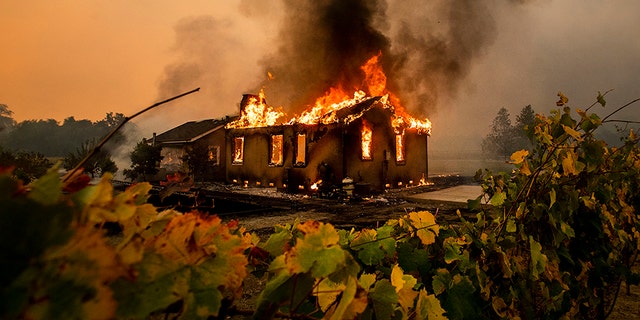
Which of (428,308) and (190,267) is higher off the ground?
(190,267)

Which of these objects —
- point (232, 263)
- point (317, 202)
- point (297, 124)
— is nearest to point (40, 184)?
point (232, 263)

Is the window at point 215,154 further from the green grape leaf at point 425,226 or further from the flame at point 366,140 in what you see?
the green grape leaf at point 425,226

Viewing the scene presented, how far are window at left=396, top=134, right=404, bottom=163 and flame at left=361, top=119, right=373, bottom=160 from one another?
2.75 meters

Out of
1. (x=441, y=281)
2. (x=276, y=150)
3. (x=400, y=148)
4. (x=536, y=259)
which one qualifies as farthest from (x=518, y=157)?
(x=276, y=150)

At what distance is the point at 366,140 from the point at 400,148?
10.9ft

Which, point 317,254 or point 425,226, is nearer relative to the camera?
point 317,254

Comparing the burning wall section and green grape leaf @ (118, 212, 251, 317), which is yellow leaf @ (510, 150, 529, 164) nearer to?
green grape leaf @ (118, 212, 251, 317)

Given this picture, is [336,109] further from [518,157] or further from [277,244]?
[277,244]

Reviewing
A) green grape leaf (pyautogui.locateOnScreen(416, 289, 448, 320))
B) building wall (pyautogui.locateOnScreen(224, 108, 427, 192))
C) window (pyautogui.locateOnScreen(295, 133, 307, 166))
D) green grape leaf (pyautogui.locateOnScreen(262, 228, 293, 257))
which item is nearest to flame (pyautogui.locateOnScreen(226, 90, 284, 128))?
building wall (pyautogui.locateOnScreen(224, 108, 427, 192))

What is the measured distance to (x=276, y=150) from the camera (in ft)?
73.2

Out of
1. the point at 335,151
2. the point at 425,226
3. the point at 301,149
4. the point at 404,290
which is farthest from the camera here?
the point at 301,149

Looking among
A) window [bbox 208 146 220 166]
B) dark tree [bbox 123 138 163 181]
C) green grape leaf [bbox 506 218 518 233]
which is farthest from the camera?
window [bbox 208 146 220 166]

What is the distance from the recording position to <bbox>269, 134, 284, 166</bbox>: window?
21547 mm

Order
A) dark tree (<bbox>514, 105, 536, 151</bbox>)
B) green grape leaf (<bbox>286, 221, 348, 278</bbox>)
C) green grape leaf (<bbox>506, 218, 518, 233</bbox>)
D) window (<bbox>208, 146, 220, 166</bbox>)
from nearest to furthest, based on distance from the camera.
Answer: green grape leaf (<bbox>286, 221, 348, 278</bbox>) → green grape leaf (<bbox>506, 218, 518, 233</bbox>) → window (<bbox>208, 146, 220, 166</bbox>) → dark tree (<bbox>514, 105, 536, 151</bbox>)
